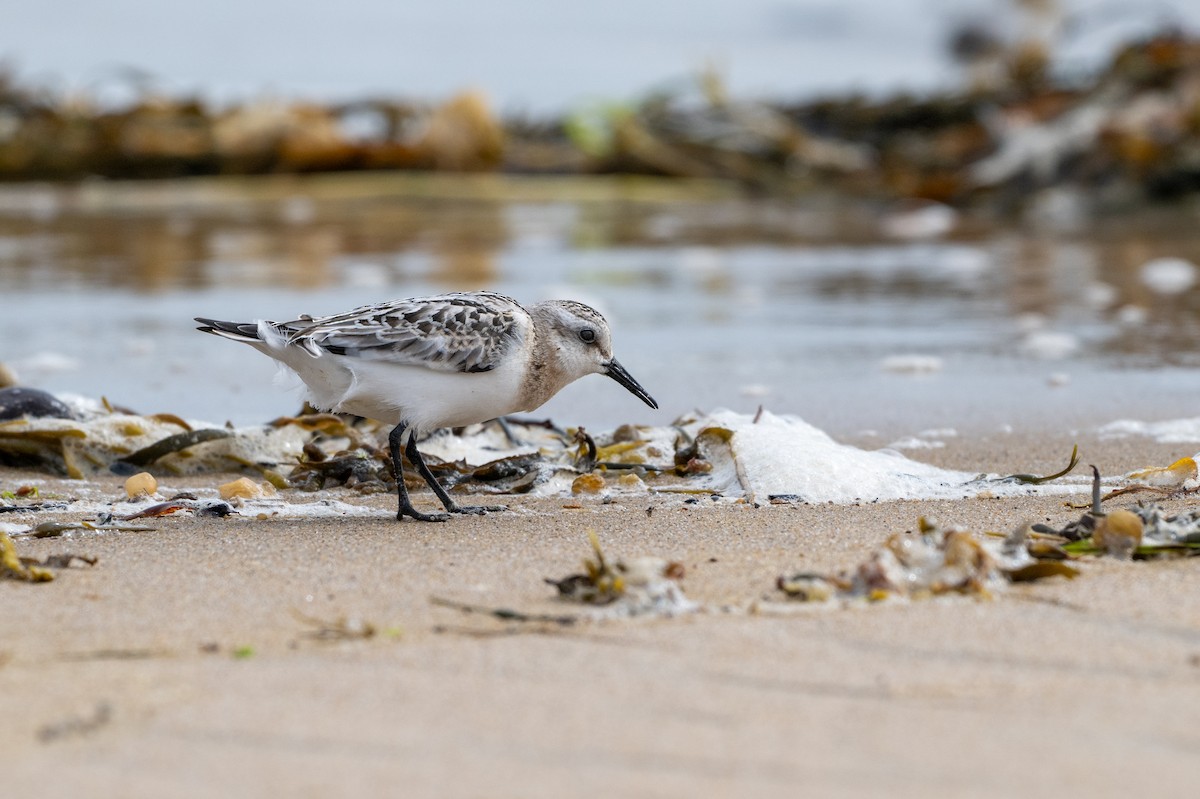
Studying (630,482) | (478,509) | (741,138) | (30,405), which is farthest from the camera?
(741,138)

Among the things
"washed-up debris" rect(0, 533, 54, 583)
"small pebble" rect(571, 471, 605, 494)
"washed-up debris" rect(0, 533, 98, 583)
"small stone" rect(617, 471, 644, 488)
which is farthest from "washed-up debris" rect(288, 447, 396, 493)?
"washed-up debris" rect(0, 533, 54, 583)

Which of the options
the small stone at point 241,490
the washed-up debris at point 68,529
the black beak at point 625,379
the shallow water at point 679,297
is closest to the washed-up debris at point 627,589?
the washed-up debris at point 68,529

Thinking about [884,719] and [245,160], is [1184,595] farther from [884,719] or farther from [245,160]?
[245,160]

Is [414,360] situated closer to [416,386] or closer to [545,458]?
[416,386]

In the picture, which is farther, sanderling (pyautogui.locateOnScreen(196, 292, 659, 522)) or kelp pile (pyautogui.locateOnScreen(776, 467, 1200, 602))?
sanderling (pyautogui.locateOnScreen(196, 292, 659, 522))

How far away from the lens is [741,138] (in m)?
15.8

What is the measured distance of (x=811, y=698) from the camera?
2.19 m

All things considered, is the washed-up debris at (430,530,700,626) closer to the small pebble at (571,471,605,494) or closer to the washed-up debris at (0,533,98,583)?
the washed-up debris at (0,533,98,583)

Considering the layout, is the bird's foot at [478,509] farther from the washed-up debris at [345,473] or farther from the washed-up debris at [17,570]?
the washed-up debris at [17,570]

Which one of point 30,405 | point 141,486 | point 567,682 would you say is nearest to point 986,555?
point 567,682

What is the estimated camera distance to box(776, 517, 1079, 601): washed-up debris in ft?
8.95

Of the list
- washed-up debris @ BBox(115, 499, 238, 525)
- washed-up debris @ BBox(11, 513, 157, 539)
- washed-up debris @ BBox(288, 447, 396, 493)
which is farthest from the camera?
washed-up debris @ BBox(288, 447, 396, 493)

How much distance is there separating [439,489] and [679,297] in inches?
163

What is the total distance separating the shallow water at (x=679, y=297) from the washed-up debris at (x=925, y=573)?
6.11 ft
